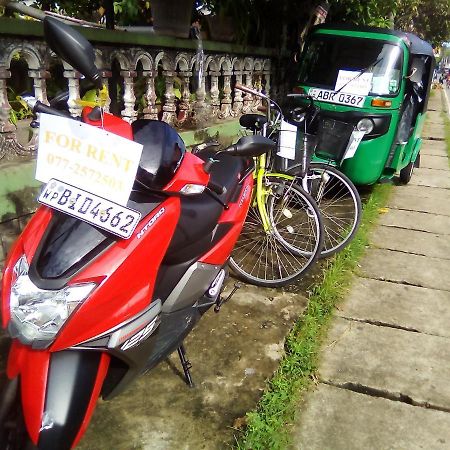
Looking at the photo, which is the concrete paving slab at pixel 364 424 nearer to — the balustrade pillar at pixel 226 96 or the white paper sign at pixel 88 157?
the white paper sign at pixel 88 157

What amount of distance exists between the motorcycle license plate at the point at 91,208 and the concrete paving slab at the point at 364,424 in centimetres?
128

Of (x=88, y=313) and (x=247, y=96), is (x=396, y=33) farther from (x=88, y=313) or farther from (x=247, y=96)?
(x=88, y=313)

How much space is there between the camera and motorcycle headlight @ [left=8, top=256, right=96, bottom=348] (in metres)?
1.36

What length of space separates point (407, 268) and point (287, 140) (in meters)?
1.41

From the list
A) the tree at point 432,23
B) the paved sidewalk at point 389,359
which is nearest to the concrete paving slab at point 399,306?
the paved sidewalk at point 389,359

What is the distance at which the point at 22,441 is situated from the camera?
1463 millimetres

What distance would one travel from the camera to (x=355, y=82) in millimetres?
4562

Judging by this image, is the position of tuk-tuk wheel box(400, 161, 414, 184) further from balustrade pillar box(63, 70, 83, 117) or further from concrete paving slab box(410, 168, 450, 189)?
balustrade pillar box(63, 70, 83, 117)

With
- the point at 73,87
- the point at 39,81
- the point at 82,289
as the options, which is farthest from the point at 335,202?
the point at 82,289

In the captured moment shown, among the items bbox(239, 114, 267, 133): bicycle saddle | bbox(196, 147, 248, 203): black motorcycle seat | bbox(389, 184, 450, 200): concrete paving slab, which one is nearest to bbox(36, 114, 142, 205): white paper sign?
bbox(196, 147, 248, 203): black motorcycle seat

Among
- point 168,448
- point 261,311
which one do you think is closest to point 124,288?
point 168,448

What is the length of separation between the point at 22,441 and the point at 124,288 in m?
0.58

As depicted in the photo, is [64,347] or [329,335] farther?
[329,335]

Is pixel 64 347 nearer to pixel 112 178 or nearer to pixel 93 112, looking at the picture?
pixel 112 178
